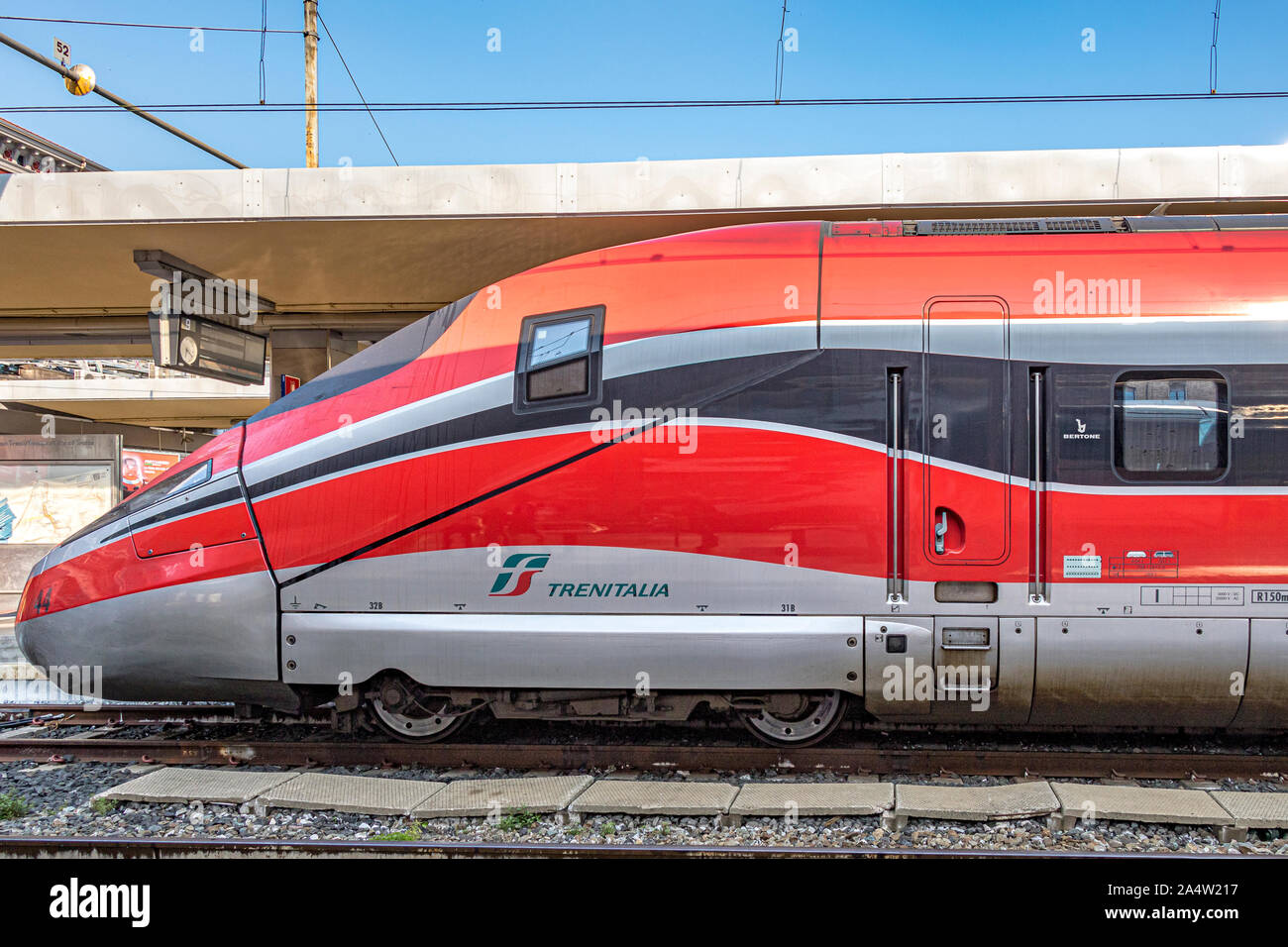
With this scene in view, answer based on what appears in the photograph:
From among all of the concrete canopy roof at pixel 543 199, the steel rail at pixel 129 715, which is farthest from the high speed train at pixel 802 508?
the concrete canopy roof at pixel 543 199

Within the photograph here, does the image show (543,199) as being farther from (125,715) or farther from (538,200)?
(125,715)

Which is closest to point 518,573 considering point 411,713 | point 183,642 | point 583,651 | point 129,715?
point 583,651

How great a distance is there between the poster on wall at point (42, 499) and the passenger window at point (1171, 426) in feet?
61.5

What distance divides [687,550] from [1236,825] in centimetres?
339

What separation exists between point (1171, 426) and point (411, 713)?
5418 millimetres

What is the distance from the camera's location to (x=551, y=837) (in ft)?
15.7

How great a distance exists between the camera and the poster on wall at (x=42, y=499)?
17.6 meters

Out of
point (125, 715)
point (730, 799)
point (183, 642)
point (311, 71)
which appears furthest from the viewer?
point (311, 71)

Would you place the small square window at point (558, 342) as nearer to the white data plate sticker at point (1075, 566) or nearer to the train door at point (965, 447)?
the train door at point (965, 447)

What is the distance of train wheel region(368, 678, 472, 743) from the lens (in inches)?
231

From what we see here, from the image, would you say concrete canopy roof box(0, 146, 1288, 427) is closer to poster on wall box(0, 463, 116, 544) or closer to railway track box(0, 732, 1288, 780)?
railway track box(0, 732, 1288, 780)

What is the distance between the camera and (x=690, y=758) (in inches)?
227

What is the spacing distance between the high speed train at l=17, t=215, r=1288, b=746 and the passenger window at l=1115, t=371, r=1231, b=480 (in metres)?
0.02

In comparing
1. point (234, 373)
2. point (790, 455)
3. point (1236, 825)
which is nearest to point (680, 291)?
point (790, 455)
